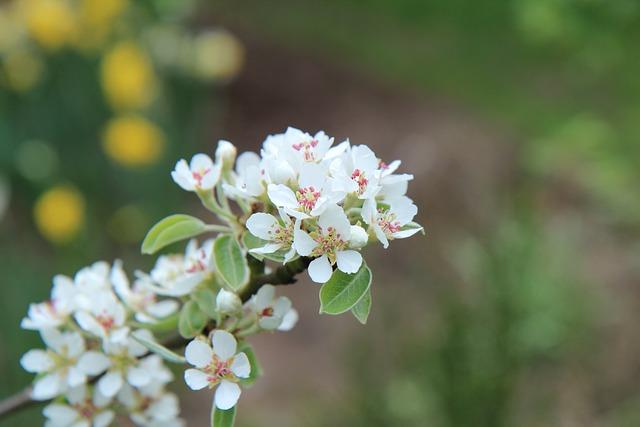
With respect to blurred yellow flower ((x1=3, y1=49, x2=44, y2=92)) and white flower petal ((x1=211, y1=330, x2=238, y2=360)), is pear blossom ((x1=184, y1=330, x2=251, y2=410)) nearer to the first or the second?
white flower petal ((x1=211, y1=330, x2=238, y2=360))

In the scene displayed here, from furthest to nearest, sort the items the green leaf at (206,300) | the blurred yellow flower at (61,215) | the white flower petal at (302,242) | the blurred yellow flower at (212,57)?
the blurred yellow flower at (212,57) < the blurred yellow flower at (61,215) < the green leaf at (206,300) < the white flower petal at (302,242)

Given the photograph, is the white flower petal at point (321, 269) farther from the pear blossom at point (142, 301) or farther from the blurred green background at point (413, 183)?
Answer: the blurred green background at point (413, 183)

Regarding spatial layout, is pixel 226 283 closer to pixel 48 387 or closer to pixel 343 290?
pixel 343 290

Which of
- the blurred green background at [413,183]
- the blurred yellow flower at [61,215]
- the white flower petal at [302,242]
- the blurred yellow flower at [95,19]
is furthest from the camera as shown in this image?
the blurred yellow flower at [95,19]

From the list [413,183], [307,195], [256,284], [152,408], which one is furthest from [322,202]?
[413,183]

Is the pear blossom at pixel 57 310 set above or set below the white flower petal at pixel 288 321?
above

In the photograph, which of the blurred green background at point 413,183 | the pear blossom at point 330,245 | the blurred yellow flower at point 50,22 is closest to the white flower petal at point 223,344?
the pear blossom at point 330,245

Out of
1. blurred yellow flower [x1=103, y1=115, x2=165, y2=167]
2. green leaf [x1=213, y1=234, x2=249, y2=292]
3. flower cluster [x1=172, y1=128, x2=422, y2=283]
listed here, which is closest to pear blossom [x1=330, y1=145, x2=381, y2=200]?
flower cluster [x1=172, y1=128, x2=422, y2=283]
